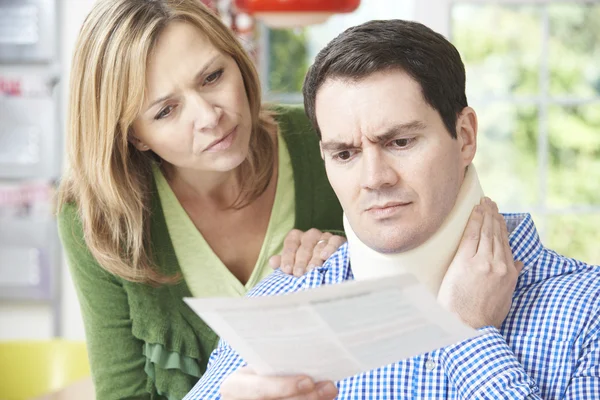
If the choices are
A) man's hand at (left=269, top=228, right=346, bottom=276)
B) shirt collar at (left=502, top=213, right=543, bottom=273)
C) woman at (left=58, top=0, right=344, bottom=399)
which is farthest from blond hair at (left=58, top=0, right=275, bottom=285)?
shirt collar at (left=502, top=213, right=543, bottom=273)

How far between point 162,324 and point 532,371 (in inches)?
32.8

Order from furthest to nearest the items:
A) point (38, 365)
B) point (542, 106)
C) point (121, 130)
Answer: point (542, 106) < point (38, 365) < point (121, 130)

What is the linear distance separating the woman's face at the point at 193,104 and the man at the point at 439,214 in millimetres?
298

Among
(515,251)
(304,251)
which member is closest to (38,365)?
(304,251)

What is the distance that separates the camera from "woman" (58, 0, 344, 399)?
182 cm

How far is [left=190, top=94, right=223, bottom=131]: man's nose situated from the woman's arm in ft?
1.35

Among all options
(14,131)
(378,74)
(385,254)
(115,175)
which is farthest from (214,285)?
(14,131)

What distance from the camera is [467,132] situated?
159 centimetres

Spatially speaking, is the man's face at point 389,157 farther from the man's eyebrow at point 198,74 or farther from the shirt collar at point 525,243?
the man's eyebrow at point 198,74

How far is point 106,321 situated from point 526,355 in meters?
0.94

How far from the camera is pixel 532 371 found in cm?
152

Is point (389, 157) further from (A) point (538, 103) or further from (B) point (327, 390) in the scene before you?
(A) point (538, 103)

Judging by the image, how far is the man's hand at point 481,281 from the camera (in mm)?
1454

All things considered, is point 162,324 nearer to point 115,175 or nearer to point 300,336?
point 115,175
